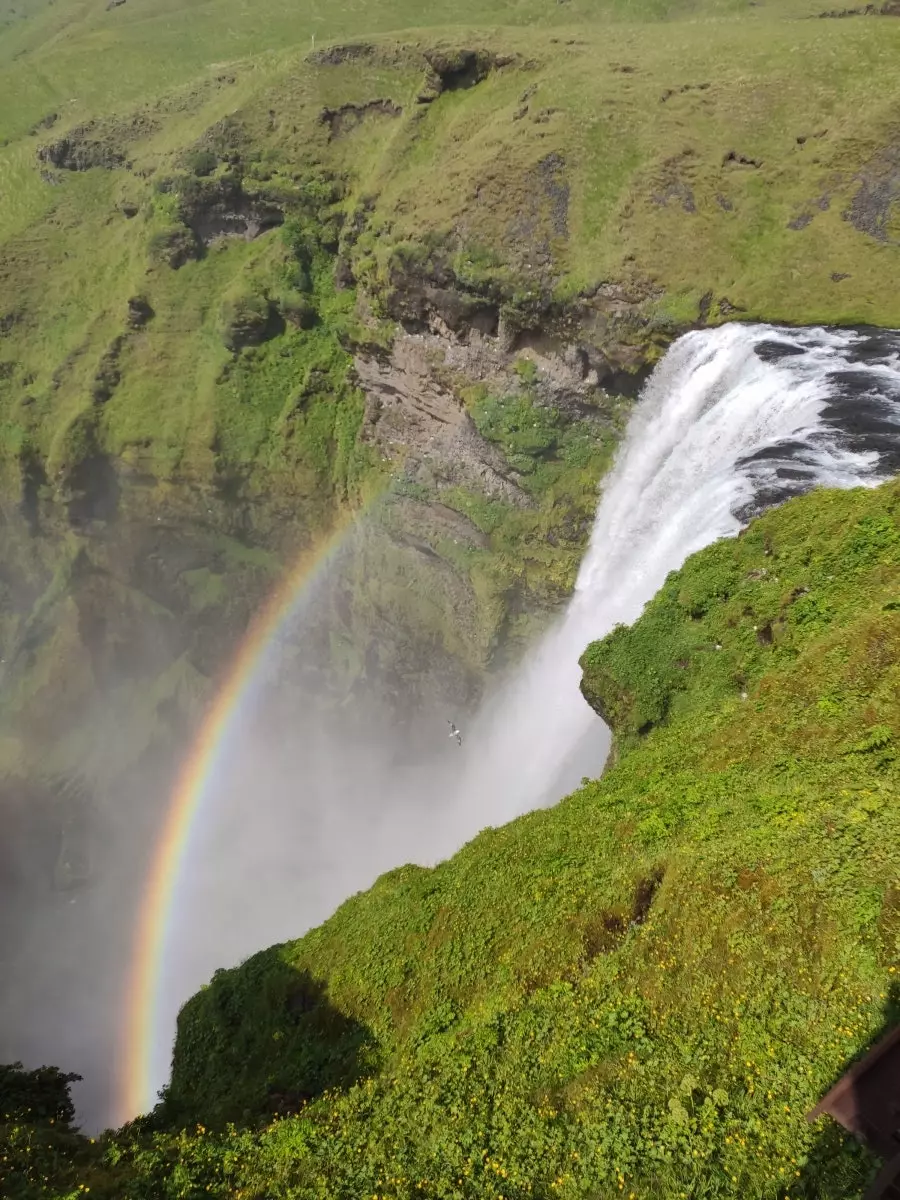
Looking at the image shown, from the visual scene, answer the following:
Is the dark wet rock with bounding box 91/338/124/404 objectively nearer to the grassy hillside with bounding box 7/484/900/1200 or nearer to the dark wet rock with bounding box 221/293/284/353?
the dark wet rock with bounding box 221/293/284/353

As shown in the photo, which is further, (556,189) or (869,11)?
(869,11)

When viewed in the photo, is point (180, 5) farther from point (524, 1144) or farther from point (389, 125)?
point (524, 1144)

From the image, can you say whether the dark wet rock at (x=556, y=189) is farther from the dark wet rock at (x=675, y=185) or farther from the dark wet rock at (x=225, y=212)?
the dark wet rock at (x=225, y=212)

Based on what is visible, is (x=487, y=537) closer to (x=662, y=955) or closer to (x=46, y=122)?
(x=662, y=955)

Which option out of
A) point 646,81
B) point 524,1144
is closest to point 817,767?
point 524,1144

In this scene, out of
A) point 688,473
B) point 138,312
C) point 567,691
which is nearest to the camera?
point 688,473

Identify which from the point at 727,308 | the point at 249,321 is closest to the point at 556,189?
the point at 727,308

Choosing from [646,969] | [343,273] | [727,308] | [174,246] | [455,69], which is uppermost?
[174,246]
